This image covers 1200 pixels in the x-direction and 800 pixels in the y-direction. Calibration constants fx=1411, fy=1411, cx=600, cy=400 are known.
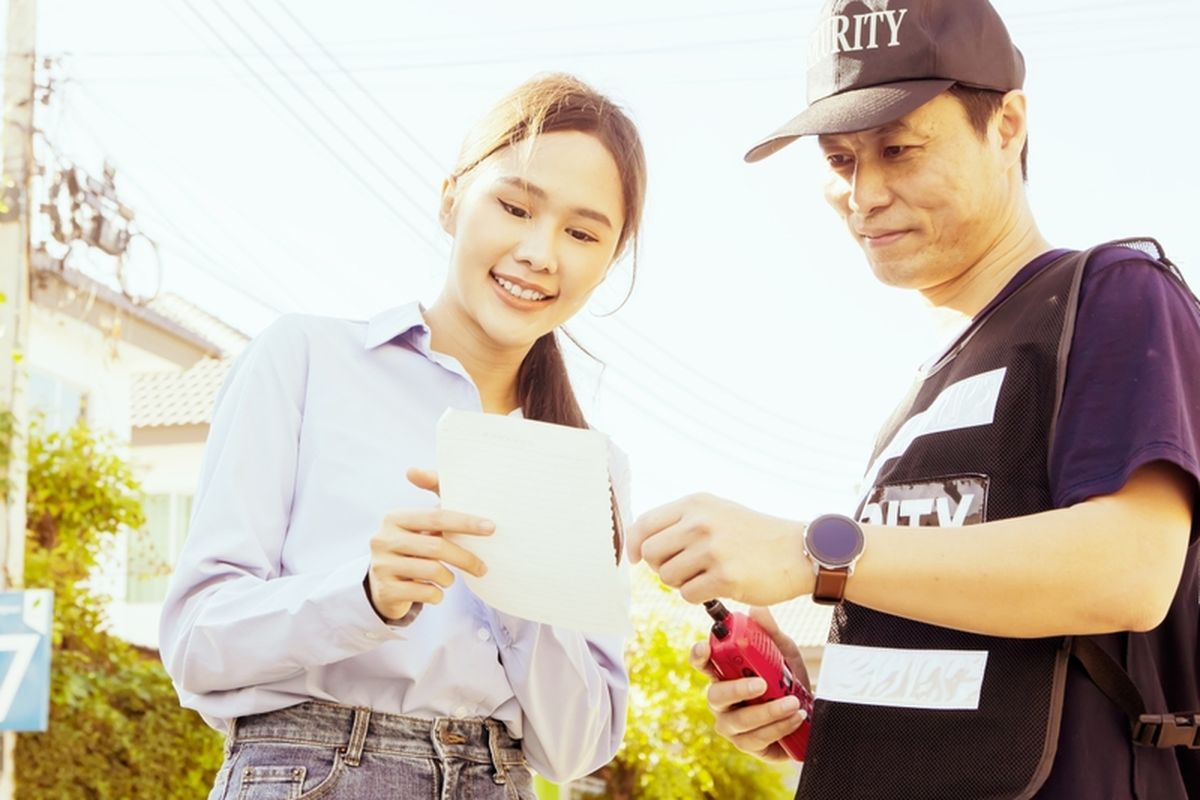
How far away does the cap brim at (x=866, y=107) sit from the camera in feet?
7.50

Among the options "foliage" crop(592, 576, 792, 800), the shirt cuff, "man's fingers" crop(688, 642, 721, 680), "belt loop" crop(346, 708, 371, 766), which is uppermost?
the shirt cuff

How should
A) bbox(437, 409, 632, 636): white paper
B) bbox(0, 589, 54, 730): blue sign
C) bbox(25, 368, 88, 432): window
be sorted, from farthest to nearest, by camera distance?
bbox(25, 368, 88, 432): window, bbox(0, 589, 54, 730): blue sign, bbox(437, 409, 632, 636): white paper

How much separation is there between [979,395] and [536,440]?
0.68 meters

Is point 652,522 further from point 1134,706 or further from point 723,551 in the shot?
point 1134,706

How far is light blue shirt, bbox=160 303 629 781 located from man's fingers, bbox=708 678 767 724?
0.23 metres

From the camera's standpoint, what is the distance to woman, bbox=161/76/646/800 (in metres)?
2.09

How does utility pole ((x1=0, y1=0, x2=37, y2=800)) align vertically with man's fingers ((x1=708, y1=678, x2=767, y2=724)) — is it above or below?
above

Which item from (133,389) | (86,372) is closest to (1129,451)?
(86,372)

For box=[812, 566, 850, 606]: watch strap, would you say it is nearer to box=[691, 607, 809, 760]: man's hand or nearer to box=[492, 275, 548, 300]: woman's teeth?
box=[691, 607, 809, 760]: man's hand

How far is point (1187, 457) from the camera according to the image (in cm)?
187

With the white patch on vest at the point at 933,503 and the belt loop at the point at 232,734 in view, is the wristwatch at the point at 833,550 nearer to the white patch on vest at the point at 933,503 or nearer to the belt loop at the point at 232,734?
the white patch on vest at the point at 933,503

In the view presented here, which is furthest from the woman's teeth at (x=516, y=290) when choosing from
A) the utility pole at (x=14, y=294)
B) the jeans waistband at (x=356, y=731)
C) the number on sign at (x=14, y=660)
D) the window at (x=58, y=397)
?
the window at (x=58, y=397)

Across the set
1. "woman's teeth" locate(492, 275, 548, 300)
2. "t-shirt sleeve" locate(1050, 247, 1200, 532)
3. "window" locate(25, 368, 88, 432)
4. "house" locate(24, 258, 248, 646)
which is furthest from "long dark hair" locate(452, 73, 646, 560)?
"window" locate(25, 368, 88, 432)

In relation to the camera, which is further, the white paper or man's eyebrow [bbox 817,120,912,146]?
man's eyebrow [bbox 817,120,912,146]
